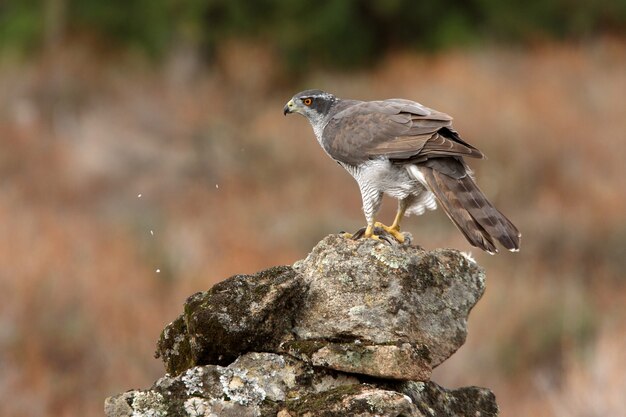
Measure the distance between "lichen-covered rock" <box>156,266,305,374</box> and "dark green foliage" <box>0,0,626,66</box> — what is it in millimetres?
21727

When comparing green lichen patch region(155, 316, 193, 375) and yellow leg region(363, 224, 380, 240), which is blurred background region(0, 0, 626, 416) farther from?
green lichen patch region(155, 316, 193, 375)

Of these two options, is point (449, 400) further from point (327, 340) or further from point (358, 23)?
point (358, 23)

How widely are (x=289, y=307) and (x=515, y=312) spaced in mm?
12342

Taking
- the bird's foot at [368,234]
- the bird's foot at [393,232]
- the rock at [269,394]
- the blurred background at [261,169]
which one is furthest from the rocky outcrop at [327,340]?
the blurred background at [261,169]

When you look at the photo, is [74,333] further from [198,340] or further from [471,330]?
[198,340]

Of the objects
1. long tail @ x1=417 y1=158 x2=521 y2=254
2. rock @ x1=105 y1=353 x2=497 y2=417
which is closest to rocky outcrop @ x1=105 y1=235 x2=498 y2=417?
rock @ x1=105 y1=353 x2=497 y2=417

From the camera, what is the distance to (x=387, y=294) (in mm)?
4645

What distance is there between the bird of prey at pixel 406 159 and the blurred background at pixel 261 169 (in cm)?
525

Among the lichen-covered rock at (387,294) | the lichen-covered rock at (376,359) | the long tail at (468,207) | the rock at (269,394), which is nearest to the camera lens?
the rock at (269,394)

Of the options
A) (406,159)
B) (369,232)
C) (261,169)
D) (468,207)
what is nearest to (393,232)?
(369,232)

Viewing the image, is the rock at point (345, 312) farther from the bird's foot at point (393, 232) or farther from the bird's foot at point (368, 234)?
the bird's foot at point (393, 232)

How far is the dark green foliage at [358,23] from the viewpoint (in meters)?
25.7

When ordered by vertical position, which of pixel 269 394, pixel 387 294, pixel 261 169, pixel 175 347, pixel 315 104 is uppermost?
pixel 261 169

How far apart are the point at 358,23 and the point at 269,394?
23552mm
